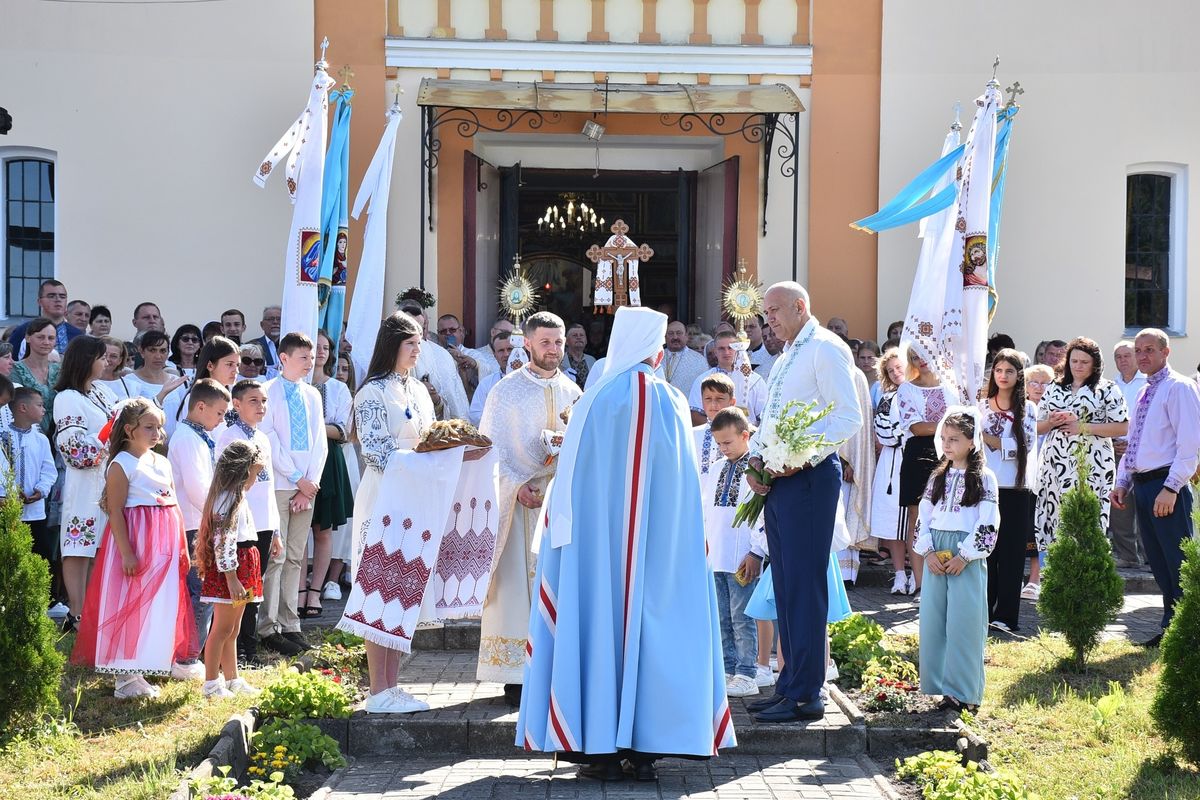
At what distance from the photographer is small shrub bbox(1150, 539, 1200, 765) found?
6.42 meters

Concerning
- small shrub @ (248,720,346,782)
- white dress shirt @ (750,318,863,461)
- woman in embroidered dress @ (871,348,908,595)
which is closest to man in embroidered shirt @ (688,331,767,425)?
woman in embroidered dress @ (871,348,908,595)

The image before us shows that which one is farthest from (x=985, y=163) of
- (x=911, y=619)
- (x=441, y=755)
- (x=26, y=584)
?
(x=26, y=584)

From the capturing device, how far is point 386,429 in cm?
747

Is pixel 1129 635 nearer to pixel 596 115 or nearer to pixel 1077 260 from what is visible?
pixel 1077 260

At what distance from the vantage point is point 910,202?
12773 millimetres

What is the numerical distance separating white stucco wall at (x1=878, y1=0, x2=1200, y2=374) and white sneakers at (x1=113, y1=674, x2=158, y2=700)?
9.96 meters

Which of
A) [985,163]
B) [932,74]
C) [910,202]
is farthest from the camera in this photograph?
[932,74]

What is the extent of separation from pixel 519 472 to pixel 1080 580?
11.3ft

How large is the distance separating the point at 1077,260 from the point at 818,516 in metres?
9.95

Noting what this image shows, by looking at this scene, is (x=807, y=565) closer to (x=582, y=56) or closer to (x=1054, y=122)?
(x=582, y=56)

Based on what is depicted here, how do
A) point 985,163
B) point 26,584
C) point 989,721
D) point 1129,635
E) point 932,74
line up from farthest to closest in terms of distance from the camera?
point 932,74
point 985,163
point 1129,635
point 989,721
point 26,584

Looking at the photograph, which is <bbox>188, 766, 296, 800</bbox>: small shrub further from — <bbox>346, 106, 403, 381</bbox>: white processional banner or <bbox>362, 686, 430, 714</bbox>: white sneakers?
<bbox>346, 106, 403, 381</bbox>: white processional banner

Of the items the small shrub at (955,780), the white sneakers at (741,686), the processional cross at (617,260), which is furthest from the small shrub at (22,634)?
the processional cross at (617,260)

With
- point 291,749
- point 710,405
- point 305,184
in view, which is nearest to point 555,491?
point 291,749
